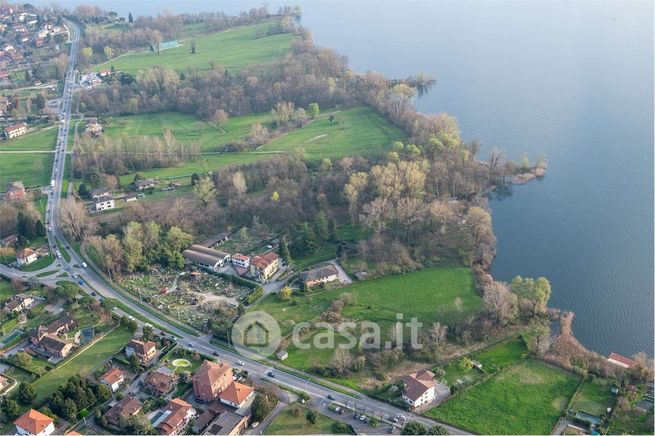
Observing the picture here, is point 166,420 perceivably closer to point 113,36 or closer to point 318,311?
point 318,311

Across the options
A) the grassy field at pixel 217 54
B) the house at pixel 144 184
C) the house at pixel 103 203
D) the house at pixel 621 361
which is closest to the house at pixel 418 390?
the house at pixel 621 361

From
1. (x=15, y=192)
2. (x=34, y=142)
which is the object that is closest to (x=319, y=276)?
(x=15, y=192)

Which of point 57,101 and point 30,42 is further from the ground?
point 30,42

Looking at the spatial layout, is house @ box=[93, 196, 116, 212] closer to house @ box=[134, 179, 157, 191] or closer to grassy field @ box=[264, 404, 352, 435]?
house @ box=[134, 179, 157, 191]

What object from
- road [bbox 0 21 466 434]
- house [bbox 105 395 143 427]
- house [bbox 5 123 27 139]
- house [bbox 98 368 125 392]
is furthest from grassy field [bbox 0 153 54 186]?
house [bbox 105 395 143 427]

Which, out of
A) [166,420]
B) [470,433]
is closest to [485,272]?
[470,433]
